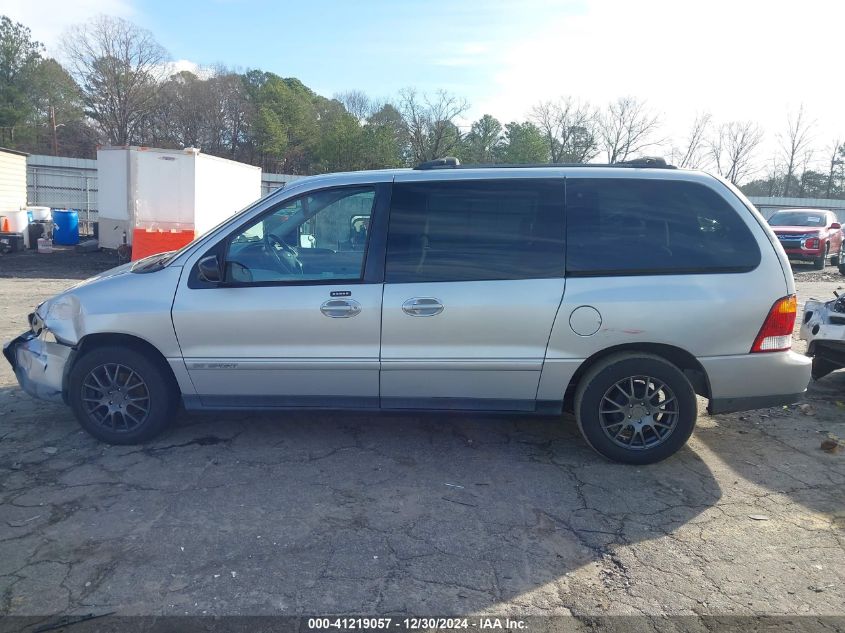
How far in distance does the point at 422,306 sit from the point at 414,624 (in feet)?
6.74

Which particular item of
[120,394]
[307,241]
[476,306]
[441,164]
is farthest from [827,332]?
[120,394]

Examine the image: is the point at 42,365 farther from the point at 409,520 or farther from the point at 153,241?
the point at 153,241

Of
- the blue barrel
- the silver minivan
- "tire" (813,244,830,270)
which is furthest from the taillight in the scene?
the blue barrel

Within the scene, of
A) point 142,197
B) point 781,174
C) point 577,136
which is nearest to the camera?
point 142,197

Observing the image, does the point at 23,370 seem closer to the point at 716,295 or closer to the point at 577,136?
the point at 716,295

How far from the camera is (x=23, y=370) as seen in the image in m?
4.70

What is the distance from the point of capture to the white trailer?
1532cm

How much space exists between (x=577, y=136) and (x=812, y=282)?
37.3 meters

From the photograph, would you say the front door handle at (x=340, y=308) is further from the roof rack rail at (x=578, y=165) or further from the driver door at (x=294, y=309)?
the roof rack rail at (x=578, y=165)

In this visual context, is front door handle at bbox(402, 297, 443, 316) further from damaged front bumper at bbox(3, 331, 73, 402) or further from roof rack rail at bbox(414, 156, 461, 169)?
damaged front bumper at bbox(3, 331, 73, 402)

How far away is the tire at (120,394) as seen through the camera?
4469 mm

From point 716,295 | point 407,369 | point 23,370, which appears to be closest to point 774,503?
point 716,295

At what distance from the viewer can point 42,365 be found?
457cm

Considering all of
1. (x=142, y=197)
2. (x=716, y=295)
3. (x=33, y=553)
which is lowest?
(x=33, y=553)
